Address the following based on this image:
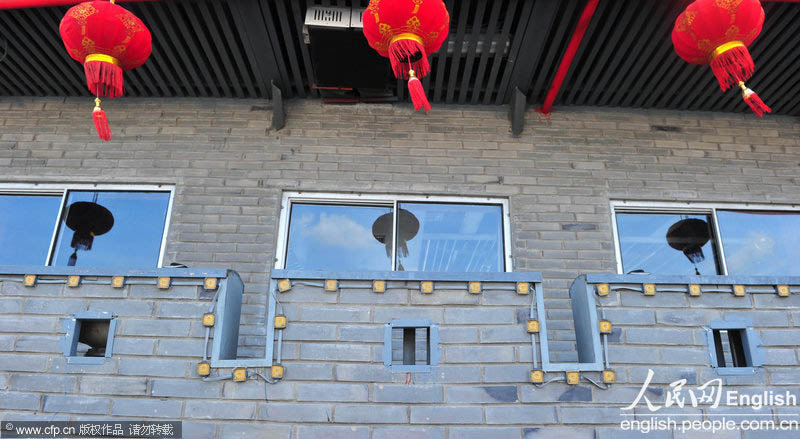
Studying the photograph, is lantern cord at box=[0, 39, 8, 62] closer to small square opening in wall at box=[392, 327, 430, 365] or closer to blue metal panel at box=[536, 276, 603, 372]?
small square opening in wall at box=[392, 327, 430, 365]

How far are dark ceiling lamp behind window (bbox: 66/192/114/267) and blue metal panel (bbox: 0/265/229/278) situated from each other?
1.69m

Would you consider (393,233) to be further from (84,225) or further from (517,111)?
(84,225)

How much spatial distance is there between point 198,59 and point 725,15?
401 cm

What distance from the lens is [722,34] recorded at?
386cm

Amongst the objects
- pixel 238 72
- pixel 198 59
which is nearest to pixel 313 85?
pixel 238 72

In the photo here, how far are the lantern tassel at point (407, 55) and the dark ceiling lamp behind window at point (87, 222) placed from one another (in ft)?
9.81

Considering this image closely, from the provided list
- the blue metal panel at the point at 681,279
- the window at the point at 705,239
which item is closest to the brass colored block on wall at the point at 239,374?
the blue metal panel at the point at 681,279

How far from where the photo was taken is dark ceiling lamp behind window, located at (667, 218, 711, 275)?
5.21m

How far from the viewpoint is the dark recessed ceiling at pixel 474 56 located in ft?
15.2

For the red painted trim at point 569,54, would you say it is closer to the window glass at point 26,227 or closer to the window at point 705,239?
the window at point 705,239

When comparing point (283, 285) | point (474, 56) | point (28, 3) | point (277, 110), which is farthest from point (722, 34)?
point (28, 3)

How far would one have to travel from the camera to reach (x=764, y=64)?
5168 mm

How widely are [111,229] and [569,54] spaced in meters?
4.15

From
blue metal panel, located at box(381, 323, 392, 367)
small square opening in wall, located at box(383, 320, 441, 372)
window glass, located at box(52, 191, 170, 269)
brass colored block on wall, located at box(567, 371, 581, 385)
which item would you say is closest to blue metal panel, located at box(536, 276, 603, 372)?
brass colored block on wall, located at box(567, 371, 581, 385)
